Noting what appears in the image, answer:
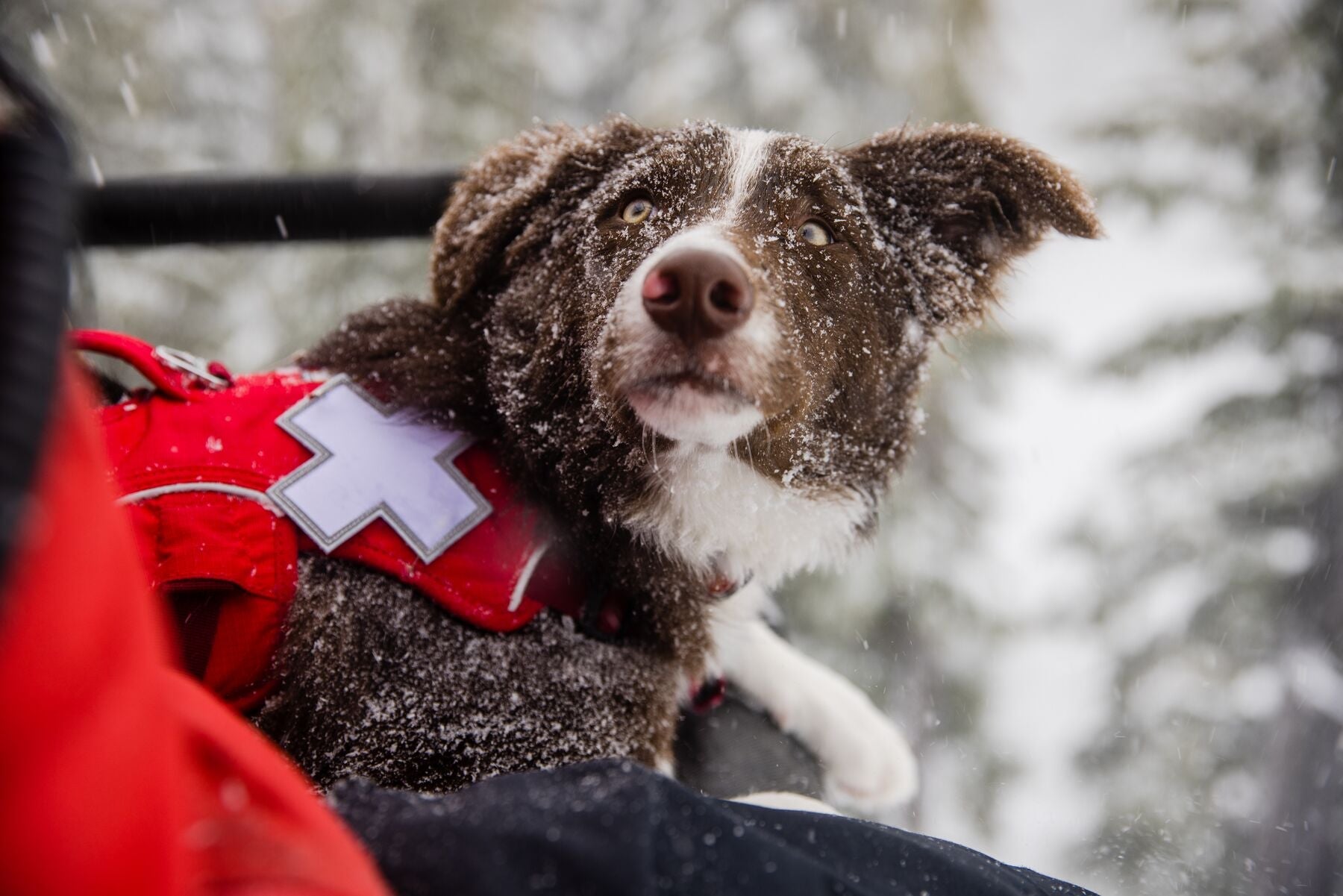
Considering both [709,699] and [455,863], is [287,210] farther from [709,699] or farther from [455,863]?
[455,863]

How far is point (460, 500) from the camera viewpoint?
2.02 metres

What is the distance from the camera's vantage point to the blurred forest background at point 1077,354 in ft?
20.9

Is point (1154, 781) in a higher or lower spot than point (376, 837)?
lower

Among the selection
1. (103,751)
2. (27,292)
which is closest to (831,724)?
(103,751)

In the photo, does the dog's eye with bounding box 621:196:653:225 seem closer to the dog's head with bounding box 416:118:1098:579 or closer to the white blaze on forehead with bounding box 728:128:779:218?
the dog's head with bounding box 416:118:1098:579

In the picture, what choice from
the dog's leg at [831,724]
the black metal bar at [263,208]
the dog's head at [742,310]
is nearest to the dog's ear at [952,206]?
the dog's head at [742,310]

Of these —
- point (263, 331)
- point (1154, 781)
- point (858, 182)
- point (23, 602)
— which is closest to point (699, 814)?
point (23, 602)

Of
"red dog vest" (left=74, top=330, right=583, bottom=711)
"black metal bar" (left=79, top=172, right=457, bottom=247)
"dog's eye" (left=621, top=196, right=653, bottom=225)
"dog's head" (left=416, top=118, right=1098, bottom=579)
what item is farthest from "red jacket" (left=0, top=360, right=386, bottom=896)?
"black metal bar" (left=79, top=172, right=457, bottom=247)

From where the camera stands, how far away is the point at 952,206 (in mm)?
2381

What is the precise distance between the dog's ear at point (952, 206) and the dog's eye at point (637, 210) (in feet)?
2.13

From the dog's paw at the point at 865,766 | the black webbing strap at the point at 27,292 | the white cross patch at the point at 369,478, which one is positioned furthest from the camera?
the dog's paw at the point at 865,766

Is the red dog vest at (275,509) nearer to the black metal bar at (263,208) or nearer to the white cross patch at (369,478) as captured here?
the white cross patch at (369,478)

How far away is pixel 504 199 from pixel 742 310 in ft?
3.13

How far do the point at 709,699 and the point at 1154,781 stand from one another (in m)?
5.43
